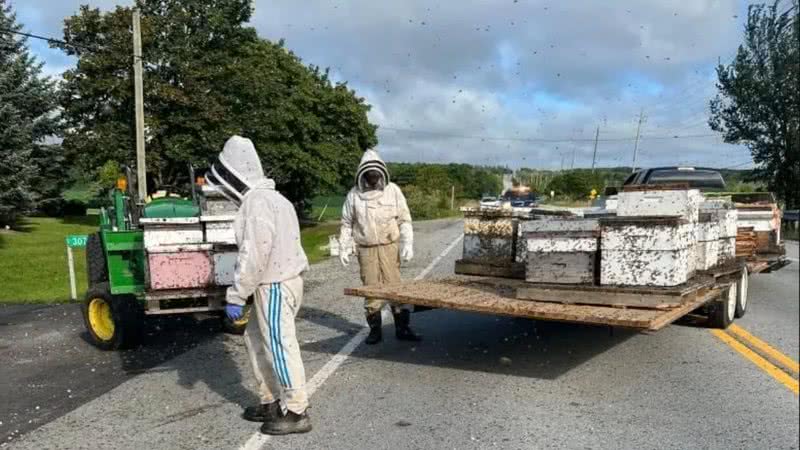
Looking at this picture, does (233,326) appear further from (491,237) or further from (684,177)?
(684,177)

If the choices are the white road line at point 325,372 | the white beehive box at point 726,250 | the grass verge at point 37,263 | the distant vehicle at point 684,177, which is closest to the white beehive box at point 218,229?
the white road line at point 325,372

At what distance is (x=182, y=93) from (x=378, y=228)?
64.2ft

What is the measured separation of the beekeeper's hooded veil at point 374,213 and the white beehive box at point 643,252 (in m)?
2.62

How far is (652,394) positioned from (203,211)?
5.99 meters

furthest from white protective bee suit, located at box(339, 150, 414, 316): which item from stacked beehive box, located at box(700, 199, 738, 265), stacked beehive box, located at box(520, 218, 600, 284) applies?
stacked beehive box, located at box(700, 199, 738, 265)

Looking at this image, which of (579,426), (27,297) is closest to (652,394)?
(579,426)

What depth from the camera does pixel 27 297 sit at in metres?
13.5

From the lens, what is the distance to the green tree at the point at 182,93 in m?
20.4

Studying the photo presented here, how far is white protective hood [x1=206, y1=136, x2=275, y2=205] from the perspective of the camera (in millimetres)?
5168

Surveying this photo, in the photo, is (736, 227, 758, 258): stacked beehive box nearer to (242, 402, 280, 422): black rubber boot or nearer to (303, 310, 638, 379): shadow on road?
(303, 310, 638, 379): shadow on road

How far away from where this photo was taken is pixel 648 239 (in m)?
5.80

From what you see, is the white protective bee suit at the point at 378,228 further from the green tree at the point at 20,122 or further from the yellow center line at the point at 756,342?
the green tree at the point at 20,122

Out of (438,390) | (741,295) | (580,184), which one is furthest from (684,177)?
(438,390)

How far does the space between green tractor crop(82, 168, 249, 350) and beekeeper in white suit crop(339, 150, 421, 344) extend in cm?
138
